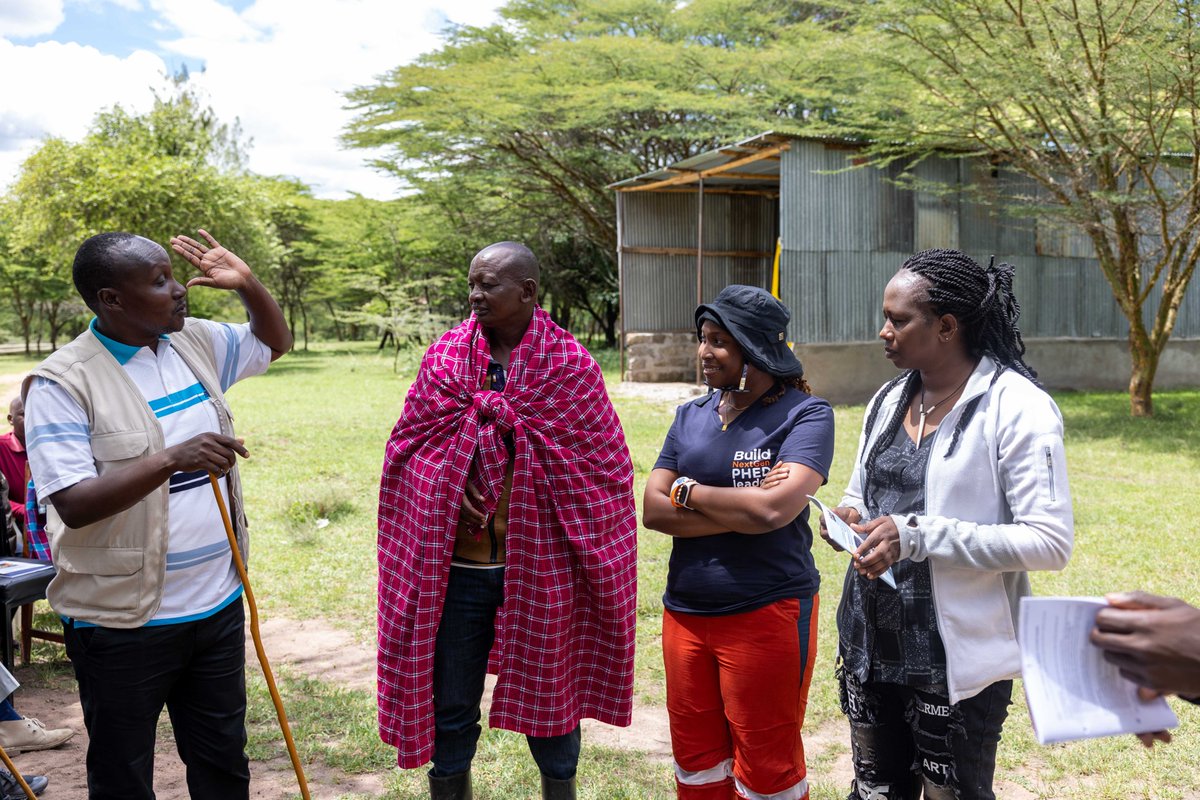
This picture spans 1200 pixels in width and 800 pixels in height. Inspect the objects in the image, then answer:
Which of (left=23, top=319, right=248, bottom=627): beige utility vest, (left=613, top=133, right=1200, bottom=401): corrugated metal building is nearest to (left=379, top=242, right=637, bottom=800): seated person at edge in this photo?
(left=23, top=319, right=248, bottom=627): beige utility vest

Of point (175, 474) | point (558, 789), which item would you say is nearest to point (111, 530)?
point (175, 474)

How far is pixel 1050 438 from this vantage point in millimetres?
2262

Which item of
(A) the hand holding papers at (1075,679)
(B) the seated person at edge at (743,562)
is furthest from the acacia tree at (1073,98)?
(A) the hand holding papers at (1075,679)

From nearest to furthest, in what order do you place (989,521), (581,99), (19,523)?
(989,521) → (19,523) → (581,99)

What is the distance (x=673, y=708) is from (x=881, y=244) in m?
13.3

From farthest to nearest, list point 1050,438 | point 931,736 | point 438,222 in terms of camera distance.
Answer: point 438,222 < point 931,736 < point 1050,438

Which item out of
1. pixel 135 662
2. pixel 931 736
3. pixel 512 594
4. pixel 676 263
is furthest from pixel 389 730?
pixel 676 263

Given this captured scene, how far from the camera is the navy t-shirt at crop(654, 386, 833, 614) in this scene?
269 centimetres

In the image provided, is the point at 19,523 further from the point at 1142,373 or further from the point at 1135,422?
the point at 1142,373

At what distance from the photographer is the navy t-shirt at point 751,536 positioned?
2688mm

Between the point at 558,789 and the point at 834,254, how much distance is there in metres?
12.7

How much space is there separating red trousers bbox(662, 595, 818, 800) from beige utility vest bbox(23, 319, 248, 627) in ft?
4.78

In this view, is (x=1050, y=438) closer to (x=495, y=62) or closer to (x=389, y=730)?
(x=389, y=730)

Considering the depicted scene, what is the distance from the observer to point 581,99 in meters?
19.0
